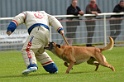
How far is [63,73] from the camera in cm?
1312

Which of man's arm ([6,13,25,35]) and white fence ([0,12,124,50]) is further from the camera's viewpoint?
white fence ([0,12,124,50])

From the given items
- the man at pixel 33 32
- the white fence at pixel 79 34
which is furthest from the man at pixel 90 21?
the man at pixel 33 32

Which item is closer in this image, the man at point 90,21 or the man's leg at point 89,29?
the man at point 90,21

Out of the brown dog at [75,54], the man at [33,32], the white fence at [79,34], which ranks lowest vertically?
the white fence at [79,34]

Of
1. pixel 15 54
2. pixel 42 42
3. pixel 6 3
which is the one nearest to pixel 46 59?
pixel 42 42

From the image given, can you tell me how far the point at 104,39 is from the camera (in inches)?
840

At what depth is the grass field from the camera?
11.5m

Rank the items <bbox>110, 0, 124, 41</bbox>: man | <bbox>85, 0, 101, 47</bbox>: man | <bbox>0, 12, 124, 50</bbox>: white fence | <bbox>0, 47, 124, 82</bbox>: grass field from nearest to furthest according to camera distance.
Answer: <bbox>0, 47, 124, 82</bbox>: grass field, <bbox>0, 12, 124, 50</bbox>: white fence, <bbox>85, 0, 101, 47</bbox>: man, <bbox>110, 0, 124, 41</bbox>: man

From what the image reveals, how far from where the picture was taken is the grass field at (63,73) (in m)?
11.5

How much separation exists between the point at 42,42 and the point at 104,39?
877 centimetres

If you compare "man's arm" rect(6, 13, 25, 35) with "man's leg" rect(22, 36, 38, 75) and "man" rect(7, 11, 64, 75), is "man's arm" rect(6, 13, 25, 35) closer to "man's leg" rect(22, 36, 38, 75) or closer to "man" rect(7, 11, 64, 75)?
"man" rect(7, 11, 64, 75)

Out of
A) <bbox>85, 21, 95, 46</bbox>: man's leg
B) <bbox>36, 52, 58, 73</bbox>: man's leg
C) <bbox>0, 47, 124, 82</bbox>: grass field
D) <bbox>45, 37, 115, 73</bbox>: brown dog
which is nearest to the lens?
<bbox>0, 47, 124, 82</bbox>: grass field

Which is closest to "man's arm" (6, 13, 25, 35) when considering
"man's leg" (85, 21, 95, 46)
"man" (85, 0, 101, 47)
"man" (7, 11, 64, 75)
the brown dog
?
"man" (7, 11, 64, 75)

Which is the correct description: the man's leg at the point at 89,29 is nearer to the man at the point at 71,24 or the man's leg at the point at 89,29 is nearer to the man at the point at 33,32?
the man at the point at 71,24
